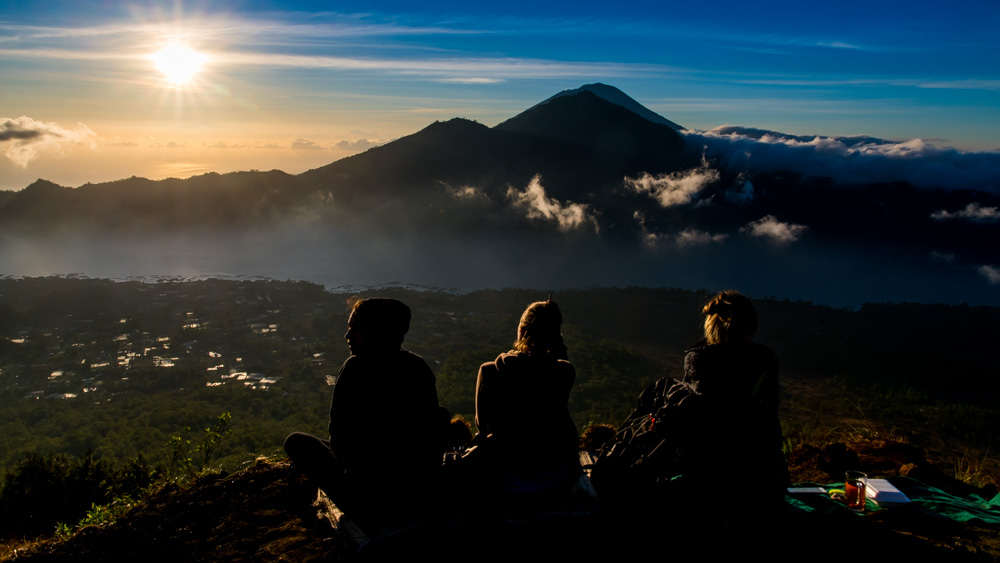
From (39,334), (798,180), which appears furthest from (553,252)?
(39,334)

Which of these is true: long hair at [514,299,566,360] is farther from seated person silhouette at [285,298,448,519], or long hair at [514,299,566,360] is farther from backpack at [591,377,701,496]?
backpack at [591,377,701,496]

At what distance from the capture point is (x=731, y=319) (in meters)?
3.64

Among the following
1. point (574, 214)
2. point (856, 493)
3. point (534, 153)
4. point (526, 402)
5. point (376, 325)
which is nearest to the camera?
point (376, 325)

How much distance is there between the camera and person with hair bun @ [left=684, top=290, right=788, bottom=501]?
363 centimetres

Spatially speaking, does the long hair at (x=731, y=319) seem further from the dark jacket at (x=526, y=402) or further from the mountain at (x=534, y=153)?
the mountain at (x=534, y=153)

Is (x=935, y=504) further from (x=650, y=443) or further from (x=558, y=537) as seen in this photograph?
(x=558, y=537)

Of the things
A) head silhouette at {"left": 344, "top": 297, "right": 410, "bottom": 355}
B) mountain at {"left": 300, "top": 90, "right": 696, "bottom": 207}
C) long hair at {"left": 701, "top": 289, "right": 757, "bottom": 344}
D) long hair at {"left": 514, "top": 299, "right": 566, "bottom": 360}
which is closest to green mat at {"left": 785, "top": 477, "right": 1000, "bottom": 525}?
long hair at {"left": 701, "top": 289, "right": 757, "bottom": 344}

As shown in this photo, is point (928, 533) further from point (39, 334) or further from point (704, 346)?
point (39, 334)

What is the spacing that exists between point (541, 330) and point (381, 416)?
1.15 meters

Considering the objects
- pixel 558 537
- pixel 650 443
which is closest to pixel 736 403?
pixel 650 443

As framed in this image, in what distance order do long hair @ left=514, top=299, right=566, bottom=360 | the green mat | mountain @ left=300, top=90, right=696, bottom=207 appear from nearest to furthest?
1. long hair @ left=514, top=299, right=566, bottom=360
2. the green mat
3. mountain @ left=300, top=90, right=696, bottom=207

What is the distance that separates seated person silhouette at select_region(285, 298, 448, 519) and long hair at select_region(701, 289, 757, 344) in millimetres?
A: 1924

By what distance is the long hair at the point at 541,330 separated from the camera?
367cm

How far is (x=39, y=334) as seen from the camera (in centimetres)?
6119
